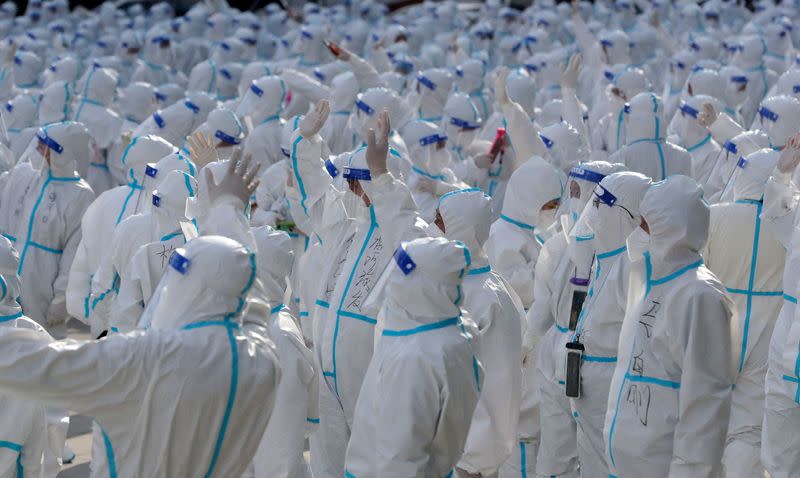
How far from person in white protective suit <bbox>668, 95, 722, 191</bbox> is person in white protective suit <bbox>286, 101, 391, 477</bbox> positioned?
3923mm

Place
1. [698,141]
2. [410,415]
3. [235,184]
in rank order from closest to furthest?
[410,415]
[235,184]
[698,141]

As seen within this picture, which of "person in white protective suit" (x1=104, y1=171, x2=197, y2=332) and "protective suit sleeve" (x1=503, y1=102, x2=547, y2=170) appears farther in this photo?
"protective suit sleeve" (x1=503, y1=102, x2=547, y2=170)

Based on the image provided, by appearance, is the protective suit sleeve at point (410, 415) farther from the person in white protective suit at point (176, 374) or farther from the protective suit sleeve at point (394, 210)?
the protective suit sleeve at point (394, 210)

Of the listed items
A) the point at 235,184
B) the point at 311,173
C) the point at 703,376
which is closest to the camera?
the point at 703,376

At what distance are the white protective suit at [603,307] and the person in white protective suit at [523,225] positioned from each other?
47.1 inches

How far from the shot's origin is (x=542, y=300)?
22.9 feet

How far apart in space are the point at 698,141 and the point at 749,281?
3.75 m

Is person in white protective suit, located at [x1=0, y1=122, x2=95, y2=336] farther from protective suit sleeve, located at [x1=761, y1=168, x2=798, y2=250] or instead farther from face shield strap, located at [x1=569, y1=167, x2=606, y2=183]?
protective suit sleeve, located at [x1=761, y1=168, x2=798, y2=250]

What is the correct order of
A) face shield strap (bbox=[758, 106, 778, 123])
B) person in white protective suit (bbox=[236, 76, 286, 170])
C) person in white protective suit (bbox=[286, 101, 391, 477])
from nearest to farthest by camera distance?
person in white protective suit (bbox=[286, 101, 391, 477]) → face shield strap (bbox=[758, 106, 778, 123]) → person in white protective suit (bbox=[236, 76, 286, 170])

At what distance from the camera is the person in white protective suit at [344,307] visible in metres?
6.63

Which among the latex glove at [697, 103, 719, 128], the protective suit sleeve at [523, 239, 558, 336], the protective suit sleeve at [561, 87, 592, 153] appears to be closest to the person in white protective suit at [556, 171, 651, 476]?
the protective suit sleeve at [523, 239, 558, 336]

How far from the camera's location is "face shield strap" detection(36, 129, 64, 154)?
30.3 feet

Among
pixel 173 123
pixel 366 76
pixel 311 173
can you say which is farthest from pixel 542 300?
pixel 173 123

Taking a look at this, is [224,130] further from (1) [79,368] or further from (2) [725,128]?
(1) [79,368]
